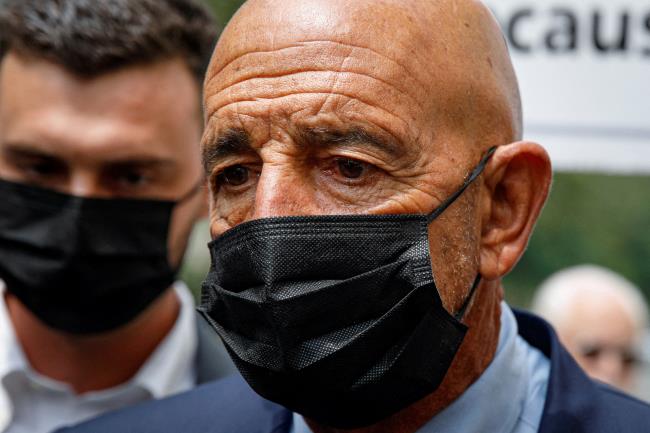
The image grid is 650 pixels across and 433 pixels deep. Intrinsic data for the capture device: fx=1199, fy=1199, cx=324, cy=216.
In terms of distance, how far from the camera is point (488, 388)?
330 cm

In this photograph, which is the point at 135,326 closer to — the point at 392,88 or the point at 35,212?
the point at 35,212

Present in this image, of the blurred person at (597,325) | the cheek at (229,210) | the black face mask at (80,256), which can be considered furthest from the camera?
the blurred person at (597,325)

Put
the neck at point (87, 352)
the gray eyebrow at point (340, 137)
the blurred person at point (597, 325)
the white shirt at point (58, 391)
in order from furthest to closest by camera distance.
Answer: the blurred person at point (597, 325) < the neck at point (87, 352) < the white shirt at point (58, 391) < the gray eyebrow at point (340, 137)

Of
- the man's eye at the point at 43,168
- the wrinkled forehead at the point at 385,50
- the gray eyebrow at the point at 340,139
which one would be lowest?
the man's eye at the point at 43,168

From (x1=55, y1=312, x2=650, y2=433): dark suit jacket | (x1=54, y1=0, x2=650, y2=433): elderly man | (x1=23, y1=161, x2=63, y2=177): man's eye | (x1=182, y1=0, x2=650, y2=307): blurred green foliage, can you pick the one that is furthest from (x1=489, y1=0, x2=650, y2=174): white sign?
(x1=182, y1=0, x2=650, y2=307): blurred green foliage

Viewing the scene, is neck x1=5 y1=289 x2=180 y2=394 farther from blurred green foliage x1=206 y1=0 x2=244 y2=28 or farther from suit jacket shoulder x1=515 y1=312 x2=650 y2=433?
blurred green foliage x1=206 y1=0 x2=244 y2=28

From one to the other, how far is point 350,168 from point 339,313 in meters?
0.40

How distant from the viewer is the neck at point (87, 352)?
14.9 feet

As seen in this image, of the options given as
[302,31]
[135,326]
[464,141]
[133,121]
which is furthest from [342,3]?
[135,326]

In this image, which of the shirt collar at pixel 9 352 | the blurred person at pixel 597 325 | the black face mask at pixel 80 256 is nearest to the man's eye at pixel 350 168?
the black face mask at pixel 80 256

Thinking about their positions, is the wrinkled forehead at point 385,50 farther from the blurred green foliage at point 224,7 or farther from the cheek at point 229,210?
the blurred green foliage at point 224,7

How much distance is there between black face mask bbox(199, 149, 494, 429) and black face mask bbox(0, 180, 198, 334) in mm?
1396

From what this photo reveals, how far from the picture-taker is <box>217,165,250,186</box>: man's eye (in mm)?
3262

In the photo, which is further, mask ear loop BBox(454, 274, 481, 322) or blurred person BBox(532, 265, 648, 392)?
blurred person BBox(532, 265, 648, 392)
